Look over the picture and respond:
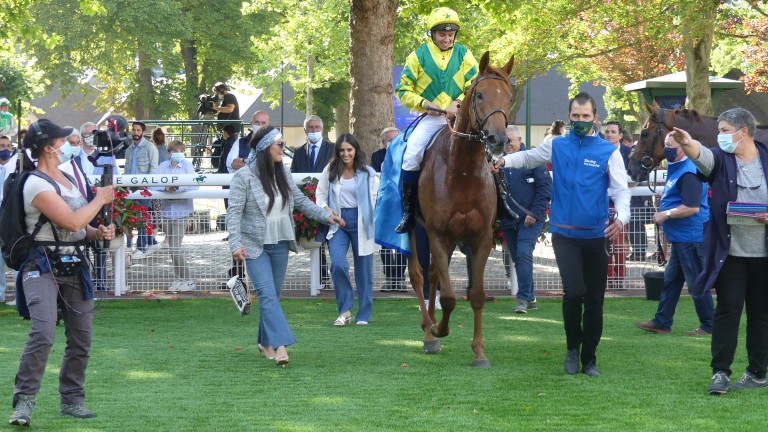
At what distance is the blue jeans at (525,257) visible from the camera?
11.9 m

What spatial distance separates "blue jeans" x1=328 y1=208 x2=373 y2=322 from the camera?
11.0 metres

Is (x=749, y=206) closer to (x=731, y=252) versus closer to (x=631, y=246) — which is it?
(x=731, y=252)

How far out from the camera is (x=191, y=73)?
41812 mm

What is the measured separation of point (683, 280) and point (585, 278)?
8.97ft

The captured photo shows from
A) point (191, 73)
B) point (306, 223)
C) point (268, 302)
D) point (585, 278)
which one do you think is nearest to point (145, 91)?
point (191, 73)

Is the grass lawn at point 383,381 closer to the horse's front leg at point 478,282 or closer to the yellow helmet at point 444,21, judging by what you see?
the horse's front leg at point 478,282

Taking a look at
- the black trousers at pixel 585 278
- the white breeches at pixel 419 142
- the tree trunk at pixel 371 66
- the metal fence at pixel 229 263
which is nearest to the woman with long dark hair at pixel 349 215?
the white breeches at pixel 419 142

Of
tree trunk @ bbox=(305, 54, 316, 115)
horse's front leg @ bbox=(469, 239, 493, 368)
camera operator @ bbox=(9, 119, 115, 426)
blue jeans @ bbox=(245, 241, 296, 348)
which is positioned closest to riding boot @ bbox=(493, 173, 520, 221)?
horse's front leg @ bbox=(469, 239, 493, 368)

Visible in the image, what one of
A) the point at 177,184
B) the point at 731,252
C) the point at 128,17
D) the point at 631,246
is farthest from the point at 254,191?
the point at 128,17

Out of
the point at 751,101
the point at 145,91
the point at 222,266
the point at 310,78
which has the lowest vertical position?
the point at 222,266

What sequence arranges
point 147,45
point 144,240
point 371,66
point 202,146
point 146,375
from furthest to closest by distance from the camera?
point 147,45 < point 202,146 < point 371,66 < point 144,240 < point 146,375

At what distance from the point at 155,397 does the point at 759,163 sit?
4.52 meters

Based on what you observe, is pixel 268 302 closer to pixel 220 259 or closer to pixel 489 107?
pixel 489 107

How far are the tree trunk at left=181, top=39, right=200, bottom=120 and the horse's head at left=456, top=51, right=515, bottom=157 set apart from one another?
34.3 meters
